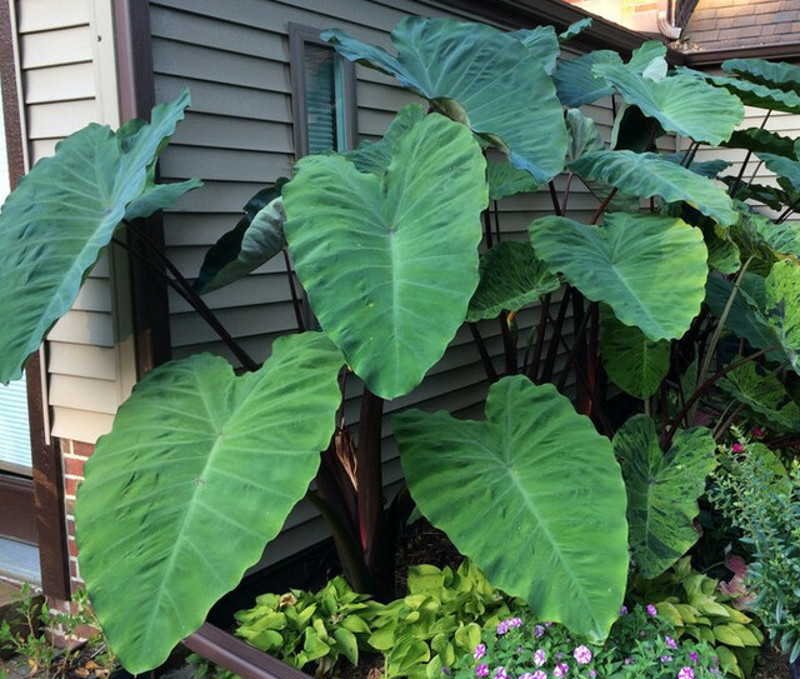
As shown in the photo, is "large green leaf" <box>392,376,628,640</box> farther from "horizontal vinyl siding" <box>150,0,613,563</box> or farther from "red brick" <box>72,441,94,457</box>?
"red brick" <box>72,441,94,457</box>

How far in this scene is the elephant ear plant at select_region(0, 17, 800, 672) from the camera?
136 cm

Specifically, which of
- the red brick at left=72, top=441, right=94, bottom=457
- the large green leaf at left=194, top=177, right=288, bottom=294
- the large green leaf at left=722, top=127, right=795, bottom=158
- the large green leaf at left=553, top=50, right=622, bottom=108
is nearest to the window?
the large green leaf at left=194, top=177, right=288, bottom=294

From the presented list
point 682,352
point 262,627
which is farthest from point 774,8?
point 262,627

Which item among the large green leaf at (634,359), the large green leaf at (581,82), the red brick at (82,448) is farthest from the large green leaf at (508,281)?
the red brick at (82,448)

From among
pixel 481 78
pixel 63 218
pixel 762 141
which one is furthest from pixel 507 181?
pixel 63 218

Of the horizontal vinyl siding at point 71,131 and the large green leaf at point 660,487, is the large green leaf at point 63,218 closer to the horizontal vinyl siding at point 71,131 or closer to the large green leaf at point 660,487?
the horizontal vinyl siding at point 71,131

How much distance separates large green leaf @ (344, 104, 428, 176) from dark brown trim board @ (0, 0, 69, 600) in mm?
936

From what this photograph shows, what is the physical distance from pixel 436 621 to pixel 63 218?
51.8 inches

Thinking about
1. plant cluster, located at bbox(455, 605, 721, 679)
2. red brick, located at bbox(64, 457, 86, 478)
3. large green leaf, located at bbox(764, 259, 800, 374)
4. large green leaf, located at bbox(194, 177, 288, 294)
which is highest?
large green leaf, located at bbox(194, 177, 288, 294)

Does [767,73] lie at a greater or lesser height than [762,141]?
greater

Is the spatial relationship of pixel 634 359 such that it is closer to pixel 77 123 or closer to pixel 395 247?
pixel 395 247

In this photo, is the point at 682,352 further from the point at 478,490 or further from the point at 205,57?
the point at 205,57

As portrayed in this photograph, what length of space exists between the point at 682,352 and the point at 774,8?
325cm

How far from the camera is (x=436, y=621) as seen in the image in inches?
71.7
